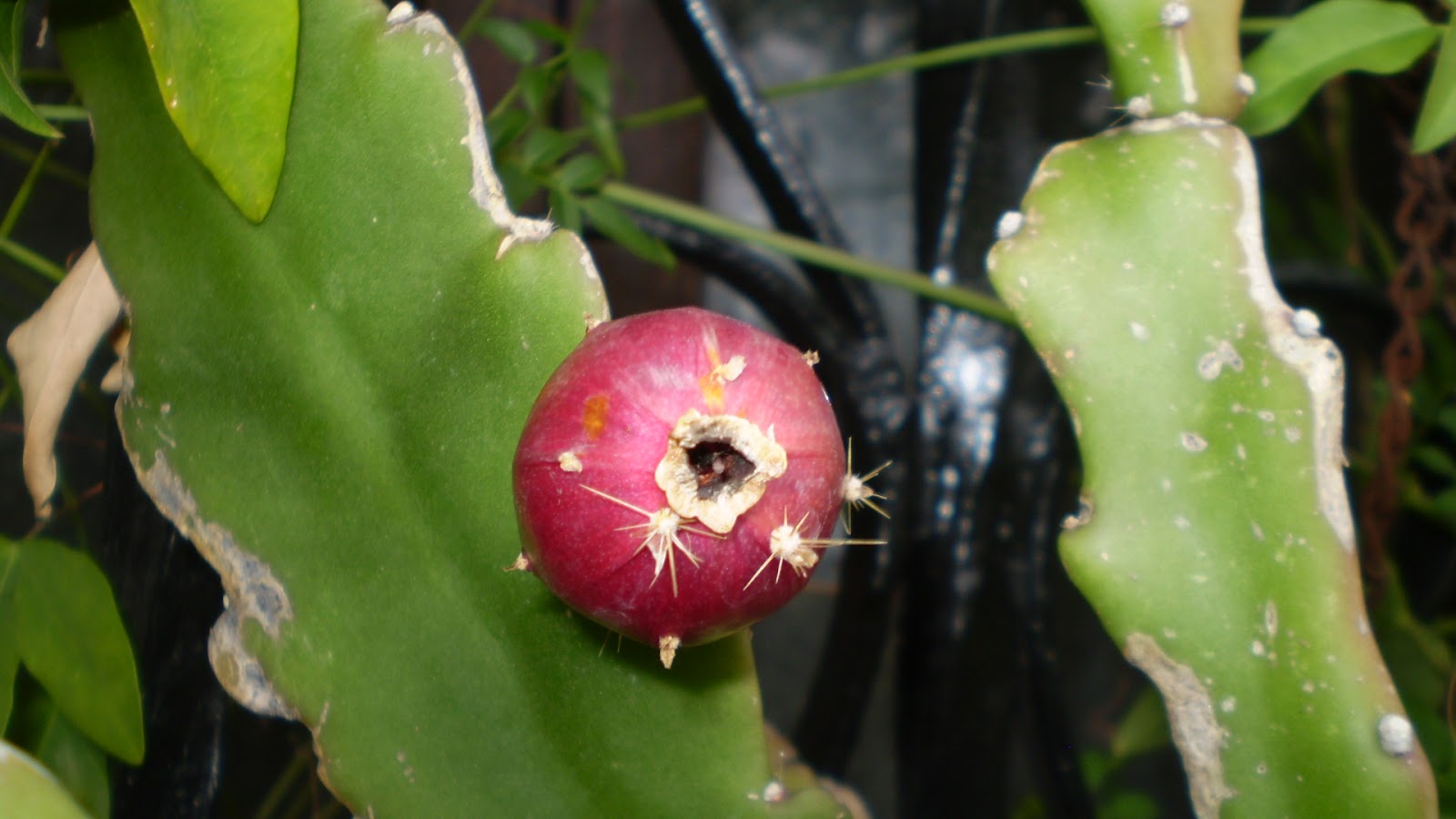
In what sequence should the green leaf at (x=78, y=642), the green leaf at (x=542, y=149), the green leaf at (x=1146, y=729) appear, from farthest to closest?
the green leaf at (x=1146, y=729), the green leaf at (x=542, y=149), the green leaf at (x=78, y=642)

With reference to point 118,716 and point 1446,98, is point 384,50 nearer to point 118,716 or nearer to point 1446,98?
point 118,716

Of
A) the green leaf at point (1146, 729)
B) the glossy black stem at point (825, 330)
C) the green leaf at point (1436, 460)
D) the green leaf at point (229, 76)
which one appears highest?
the green leaf at point (229, 76)

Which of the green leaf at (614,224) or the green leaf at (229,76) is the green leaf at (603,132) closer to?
the green leaf at (614,224)

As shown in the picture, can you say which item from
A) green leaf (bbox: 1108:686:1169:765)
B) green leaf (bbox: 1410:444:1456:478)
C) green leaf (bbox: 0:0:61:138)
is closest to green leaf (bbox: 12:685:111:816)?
green leaf (bbox: 0:0:61:138)

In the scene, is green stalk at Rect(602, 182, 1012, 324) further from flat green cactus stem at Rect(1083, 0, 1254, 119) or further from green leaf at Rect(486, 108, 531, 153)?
flat green cactus stem at Rect(1083, 0, 1254, 119)

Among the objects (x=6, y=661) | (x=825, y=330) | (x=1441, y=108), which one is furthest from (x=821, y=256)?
(x=6, y=661)

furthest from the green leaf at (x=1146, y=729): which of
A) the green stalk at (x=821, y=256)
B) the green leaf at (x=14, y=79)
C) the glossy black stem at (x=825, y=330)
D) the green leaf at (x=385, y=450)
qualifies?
the green leaf at (x=14, y=79)
